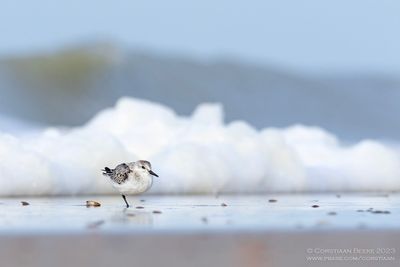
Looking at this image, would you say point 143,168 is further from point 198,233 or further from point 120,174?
point 198,233

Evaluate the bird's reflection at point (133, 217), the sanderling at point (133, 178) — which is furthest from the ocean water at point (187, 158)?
the bird's reflection at point (133, 217)

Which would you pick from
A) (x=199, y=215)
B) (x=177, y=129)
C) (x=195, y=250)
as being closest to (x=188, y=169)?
(x=177, y=129)

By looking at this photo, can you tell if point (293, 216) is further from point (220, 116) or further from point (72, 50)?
point (72, 50)

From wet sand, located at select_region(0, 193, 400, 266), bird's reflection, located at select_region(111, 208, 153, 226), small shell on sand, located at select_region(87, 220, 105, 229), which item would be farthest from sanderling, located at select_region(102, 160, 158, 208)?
small shell on sand, located at select_region(87, 220, 105, 229)

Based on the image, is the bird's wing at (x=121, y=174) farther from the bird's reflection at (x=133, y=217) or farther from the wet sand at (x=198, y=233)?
the bird's reflection at (x=133, y=217)

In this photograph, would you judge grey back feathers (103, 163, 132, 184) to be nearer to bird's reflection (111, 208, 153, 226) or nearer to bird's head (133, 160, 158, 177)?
bird's head (133, 160, 158, 177)

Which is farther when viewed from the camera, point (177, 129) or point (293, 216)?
point (177, 129)

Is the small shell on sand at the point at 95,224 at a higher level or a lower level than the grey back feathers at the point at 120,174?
lower
